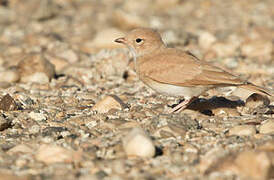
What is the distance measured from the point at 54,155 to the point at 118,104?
6.95 feet

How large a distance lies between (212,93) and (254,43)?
10.9 feet

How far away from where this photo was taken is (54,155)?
15.0 ft

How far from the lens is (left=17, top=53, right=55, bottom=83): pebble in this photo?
27.6ft

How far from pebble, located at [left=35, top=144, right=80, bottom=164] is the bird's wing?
2.05 metres

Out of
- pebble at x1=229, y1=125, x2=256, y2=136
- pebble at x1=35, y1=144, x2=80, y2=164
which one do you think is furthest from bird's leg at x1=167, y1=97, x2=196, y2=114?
pebble at x1=35, y1=144, x2=80, y2=164

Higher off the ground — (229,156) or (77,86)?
(229,156)

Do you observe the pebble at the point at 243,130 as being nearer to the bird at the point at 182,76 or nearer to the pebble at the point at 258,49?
the bird at the point at 182,76

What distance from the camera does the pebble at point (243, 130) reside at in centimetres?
527

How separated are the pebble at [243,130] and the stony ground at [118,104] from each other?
0.01 meters

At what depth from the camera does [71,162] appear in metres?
4.51

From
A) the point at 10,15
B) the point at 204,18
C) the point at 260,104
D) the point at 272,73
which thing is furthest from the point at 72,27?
the point at 260,104

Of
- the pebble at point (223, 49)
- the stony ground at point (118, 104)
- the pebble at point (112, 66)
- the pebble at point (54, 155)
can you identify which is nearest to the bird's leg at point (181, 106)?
the stony ground at point (118, 104)

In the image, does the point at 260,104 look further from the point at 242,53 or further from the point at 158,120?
the point at 242,53

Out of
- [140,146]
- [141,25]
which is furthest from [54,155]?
[141,25]
